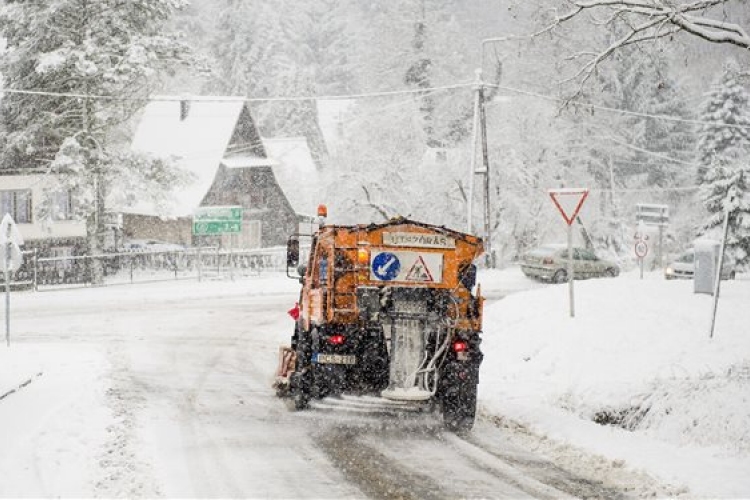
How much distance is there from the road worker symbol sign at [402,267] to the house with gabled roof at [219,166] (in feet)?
120

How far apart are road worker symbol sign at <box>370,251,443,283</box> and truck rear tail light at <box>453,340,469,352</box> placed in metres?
0.79

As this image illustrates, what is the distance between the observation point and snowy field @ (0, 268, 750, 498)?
8.58 m

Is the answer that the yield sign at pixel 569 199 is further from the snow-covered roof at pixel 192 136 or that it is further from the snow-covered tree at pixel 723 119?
the snow-covered tree at pixel 723 119

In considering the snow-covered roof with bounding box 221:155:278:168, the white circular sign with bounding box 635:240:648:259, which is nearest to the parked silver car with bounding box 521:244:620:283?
the white circular sign with bounding box 635:240:648:259

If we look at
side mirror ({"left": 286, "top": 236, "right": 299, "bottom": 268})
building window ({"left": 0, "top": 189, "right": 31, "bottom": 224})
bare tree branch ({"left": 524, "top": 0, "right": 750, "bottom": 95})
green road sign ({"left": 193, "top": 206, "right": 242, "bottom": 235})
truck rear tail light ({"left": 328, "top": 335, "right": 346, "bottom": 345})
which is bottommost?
truck rear tail light ({"left": 328, "top": 335, "right": 346, "bottom": 345})

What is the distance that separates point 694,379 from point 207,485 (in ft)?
23.1

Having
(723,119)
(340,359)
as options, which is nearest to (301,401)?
(340,359)

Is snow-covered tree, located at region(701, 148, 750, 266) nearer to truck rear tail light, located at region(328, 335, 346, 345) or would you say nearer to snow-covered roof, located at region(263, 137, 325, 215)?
snow-covered roof, located at region(263, 137, 325, 215)

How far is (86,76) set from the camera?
3262 centimetres

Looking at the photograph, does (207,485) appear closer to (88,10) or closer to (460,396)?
(460,396)

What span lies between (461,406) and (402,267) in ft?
5.88

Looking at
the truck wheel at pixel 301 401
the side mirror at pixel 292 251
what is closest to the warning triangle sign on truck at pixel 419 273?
the truck wheel at pixel 301 401

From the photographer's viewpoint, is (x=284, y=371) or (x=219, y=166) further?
(x=219, y=166)

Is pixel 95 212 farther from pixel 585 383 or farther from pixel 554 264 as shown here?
pixel 585 383
